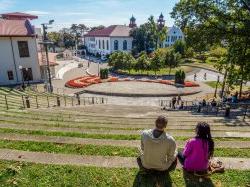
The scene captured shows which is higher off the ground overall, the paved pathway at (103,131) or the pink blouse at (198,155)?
the pink blouse at (198,155)

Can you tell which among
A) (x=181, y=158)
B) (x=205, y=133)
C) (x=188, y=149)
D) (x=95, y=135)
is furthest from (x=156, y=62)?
(x=205, y=133)

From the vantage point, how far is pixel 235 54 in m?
23.7

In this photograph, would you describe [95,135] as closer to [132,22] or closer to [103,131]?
[103,131]

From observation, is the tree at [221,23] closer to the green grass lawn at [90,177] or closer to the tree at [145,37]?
the green grass lawn at [90,177]

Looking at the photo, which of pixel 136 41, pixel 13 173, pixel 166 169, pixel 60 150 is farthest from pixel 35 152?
pixel 136 41

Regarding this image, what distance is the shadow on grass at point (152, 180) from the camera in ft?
18.3

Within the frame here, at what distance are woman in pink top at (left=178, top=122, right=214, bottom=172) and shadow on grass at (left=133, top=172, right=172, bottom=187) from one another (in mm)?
655

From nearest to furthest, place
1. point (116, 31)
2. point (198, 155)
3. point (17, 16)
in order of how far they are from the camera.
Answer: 1. point (198, 155)
2. point (17, 16)
3. point (116, 31)

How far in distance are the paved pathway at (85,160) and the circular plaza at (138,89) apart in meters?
30.5

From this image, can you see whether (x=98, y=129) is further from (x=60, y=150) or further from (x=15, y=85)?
(x=15, y=85)

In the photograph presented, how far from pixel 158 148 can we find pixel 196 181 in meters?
1.12

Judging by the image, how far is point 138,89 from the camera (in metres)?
40.3

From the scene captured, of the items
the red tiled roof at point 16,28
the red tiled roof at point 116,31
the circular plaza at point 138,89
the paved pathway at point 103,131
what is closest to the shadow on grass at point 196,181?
the paved pathway at point 103,131

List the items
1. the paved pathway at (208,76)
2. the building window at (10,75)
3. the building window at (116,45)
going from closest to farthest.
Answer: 1. the building window at (10,75)
2. the paved pathway at (208,76)
3. the building window at (116,45)
